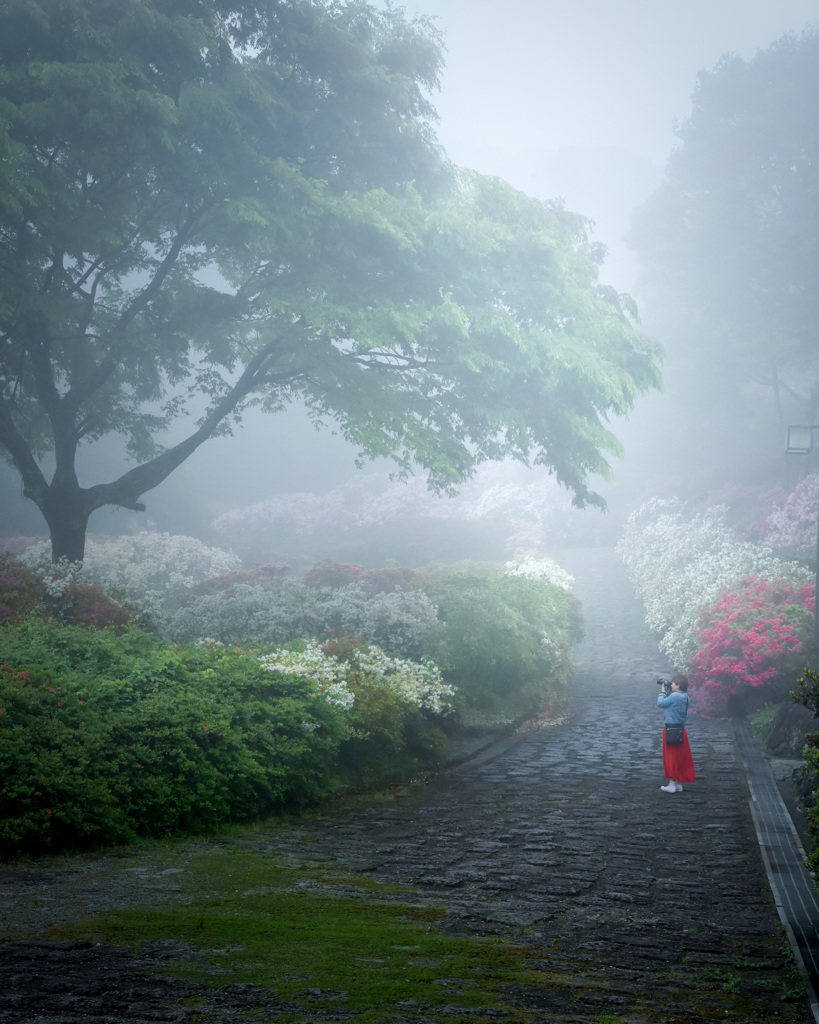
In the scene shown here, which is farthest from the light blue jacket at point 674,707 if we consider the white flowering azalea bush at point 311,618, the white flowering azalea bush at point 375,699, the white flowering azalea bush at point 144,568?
the white flowering azalea bush at point 144,568

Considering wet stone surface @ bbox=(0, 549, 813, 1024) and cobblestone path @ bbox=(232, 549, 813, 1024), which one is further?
cobblestone path @ bbox=(232, 549, 813, 1024)

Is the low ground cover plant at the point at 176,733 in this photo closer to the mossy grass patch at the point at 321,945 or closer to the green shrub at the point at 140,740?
the green shrub at the point at 140,740

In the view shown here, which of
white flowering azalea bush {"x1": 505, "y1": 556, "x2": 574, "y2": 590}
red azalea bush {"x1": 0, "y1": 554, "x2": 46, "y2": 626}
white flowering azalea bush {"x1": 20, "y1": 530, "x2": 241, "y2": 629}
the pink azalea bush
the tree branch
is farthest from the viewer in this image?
the pink azalea bush

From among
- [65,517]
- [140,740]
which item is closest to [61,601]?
[65,517]

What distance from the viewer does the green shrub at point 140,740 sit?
6.21 metres

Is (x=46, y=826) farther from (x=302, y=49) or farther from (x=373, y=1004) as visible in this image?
(x=302, y=49)

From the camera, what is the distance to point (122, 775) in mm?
6762

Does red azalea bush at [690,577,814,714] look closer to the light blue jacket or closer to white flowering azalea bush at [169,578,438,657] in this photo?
the light blue jacket

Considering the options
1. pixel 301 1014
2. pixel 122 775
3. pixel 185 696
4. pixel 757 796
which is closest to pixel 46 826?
pixel 122 775

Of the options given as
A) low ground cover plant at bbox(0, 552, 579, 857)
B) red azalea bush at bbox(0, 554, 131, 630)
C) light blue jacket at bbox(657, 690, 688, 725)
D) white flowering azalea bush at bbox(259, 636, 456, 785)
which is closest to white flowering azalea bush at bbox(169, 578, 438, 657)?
low ground cover plant at bbox(0, 552, 579, 857)

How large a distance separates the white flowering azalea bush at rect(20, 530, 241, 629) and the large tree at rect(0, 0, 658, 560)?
1282mm

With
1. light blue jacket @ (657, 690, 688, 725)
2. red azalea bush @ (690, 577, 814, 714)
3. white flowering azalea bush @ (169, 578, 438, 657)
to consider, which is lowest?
light blue jacket @ (657, 690, 688, 725)

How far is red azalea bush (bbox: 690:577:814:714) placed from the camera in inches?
538

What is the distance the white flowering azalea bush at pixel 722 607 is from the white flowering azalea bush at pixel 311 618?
17.2 feet
